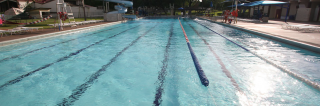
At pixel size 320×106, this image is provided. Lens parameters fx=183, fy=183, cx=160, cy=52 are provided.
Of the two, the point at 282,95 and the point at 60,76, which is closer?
the point at 282,95

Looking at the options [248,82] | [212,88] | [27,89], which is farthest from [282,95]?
[27,89]

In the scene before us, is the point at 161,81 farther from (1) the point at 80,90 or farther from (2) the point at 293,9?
(2) the point at 293,9

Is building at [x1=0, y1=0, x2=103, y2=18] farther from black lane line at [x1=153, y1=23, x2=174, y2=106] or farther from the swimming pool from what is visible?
black lane line at [x1=153, y1=23, x2=174, y2=106]

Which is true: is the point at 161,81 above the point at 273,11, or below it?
below

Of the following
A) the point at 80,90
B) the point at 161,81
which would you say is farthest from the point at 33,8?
the point at 161,81

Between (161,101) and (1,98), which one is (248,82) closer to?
(161,101)

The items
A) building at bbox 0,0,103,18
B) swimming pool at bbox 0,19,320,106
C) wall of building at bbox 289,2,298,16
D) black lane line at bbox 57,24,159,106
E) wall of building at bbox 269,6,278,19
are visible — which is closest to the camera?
black lane line at bbox 57,24,159,106

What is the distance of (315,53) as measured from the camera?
258 inches

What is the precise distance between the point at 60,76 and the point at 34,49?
392cm

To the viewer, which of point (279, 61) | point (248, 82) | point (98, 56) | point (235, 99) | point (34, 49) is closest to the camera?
point (235, 99)

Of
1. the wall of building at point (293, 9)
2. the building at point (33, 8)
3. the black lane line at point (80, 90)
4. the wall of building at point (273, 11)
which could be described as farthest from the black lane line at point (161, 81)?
the wall of building at point (273, 11)

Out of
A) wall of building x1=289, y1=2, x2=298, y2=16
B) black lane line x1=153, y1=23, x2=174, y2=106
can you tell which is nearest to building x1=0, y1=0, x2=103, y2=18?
black lane line x1=153, y1=23, x2=174, y2=106

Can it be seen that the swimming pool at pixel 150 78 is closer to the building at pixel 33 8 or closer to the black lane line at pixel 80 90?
the black lane line at pixel 80 90

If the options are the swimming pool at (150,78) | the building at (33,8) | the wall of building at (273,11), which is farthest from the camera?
the wall of building at (273,11)
